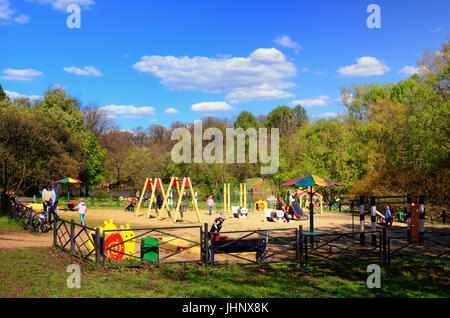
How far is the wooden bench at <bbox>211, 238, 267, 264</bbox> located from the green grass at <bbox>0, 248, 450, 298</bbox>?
59 centimetres

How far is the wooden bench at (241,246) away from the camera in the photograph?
1109cm

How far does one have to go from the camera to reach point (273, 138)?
189 feet

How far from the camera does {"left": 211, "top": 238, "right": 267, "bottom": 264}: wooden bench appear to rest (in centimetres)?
1109

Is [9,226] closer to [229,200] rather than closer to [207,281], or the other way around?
[207,281]

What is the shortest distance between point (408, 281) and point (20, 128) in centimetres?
3186

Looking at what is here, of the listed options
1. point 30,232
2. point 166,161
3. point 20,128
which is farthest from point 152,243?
point 166,161

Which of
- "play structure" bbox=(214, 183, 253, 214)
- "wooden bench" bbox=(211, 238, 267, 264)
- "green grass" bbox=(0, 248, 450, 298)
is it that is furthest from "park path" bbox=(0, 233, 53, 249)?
"play structure" bbox=(214, 183, 253, 214)

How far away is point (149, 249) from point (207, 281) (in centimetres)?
262

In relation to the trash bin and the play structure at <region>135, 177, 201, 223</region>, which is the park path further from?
the play structure at <region>135, 177, 201, 223</region>

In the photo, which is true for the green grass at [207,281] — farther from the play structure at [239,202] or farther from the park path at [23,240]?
the play structure at [239,202]

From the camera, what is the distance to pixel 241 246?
11.4 metres

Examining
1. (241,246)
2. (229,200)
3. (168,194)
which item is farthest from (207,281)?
(229,200)

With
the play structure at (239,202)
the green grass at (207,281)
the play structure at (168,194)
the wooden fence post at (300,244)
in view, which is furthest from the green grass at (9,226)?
the play structure at (239,202)

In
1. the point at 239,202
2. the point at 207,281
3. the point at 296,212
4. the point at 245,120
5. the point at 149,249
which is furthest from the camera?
the point at 245,120
